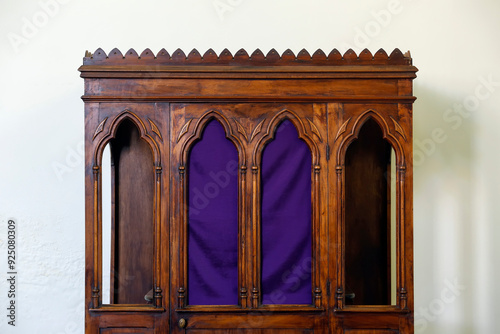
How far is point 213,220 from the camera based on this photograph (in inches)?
113

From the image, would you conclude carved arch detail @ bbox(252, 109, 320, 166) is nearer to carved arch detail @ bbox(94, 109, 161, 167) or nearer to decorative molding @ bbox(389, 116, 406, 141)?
decorative molding @ bbox(389, 116, 406, 141)

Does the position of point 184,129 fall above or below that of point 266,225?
above

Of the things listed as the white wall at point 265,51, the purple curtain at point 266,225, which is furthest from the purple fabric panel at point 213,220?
the white wall at point 265,51

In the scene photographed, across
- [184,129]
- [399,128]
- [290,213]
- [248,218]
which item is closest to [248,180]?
[248,218]

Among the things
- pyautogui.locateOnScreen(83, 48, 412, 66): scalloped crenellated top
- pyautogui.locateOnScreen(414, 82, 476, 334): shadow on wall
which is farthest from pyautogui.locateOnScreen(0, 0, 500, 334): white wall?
pyautogui.locateOnScreen(83, 48, 412, 66): scalloped crenellated top

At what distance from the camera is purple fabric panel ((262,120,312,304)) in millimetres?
2857

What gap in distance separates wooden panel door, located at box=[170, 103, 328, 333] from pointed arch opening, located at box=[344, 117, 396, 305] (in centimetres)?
59

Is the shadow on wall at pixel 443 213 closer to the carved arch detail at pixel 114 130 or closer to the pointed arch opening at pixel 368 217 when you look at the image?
the pointed arch opening at pixel 368 217

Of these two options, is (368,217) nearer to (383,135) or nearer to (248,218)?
(383,135)

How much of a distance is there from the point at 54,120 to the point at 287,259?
2255 mm

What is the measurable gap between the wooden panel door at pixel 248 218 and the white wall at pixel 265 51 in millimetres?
1173

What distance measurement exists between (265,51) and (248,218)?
1.54 metres

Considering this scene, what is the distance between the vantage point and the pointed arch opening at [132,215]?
336cm

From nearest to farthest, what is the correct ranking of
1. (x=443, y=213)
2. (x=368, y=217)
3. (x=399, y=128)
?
(x=399, y=128) → (x=368, y=217) → (x=443, y=213)
